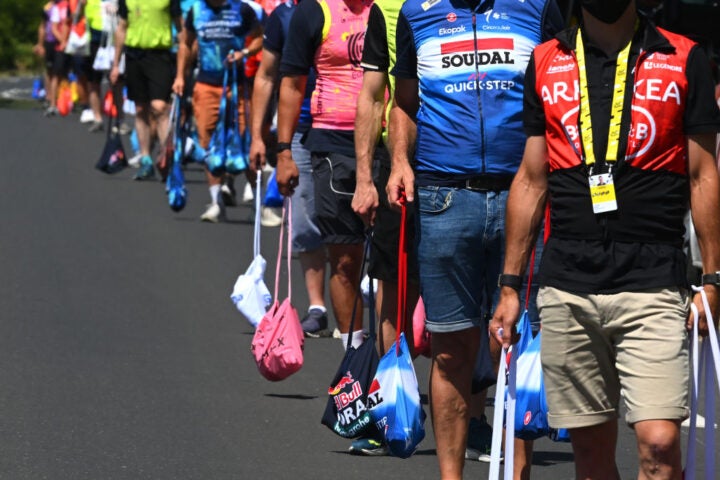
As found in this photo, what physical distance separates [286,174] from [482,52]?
253 centimetres

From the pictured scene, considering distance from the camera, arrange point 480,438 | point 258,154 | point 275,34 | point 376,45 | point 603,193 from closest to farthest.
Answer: point 603,193 < point 376,45 < point 480,438 < point 275,34 < point 258,154

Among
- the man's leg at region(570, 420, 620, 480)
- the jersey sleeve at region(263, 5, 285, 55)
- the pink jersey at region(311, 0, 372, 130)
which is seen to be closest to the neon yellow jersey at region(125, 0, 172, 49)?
the jersey sleeve at region(263, 5, 285, 55)

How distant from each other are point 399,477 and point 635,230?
2357mm

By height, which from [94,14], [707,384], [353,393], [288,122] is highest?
[94,14]

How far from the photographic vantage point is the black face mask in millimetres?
5312

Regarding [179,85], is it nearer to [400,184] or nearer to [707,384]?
[400,184]

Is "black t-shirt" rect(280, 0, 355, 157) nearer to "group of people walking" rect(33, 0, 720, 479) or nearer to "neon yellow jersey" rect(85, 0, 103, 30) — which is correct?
"group of people walking" rect(33, 0, 720, 479)

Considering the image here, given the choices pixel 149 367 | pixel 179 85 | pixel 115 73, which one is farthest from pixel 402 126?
pixel 115 73

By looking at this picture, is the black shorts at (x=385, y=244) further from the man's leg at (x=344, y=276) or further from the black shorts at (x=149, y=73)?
the black shorts at (x=149, y=73)

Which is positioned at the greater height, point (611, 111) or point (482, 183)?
point (611, 111)

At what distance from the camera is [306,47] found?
8.84m

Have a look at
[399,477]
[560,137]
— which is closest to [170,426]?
[399,477]

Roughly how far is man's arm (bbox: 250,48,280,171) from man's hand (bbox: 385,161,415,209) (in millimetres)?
3102

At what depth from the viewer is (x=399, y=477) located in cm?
735
